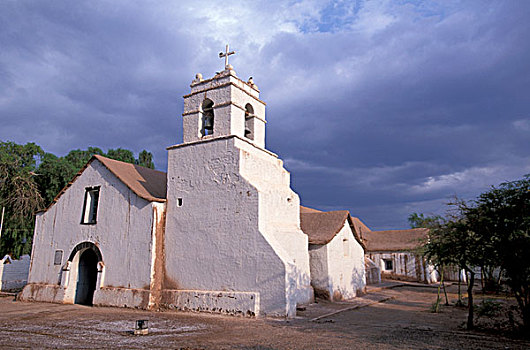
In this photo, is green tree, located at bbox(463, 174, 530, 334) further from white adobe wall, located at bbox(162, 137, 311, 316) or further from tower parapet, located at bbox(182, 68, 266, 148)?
tower parapet, located at bbox(182, 68, 266, 148)

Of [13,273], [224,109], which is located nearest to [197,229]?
[224,109]

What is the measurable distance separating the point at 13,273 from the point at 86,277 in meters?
10.7

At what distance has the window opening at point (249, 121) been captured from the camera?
16.3 metres

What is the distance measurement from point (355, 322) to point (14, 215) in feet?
84.5

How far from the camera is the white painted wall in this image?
16.9 meters

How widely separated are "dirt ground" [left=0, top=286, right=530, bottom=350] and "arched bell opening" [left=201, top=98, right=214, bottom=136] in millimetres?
7694

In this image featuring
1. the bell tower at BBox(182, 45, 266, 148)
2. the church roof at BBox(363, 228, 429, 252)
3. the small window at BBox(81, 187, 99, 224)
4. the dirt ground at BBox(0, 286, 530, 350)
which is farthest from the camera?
the church roof at BBox(363, 228, 429, 252)

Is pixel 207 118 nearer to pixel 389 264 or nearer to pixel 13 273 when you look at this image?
pixel 13 273

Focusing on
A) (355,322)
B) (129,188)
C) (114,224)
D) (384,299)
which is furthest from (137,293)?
(384,299)

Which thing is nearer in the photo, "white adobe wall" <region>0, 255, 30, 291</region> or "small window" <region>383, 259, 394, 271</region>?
"white adobe wall" <region>0, 255, 30, 291</region>

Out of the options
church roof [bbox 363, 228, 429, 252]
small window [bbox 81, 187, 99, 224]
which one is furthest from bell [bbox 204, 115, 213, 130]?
church roof [bbox 363, 228, 429, 252]

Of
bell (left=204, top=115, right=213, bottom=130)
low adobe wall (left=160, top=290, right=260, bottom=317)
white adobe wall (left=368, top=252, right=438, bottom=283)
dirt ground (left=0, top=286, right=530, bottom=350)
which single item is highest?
bell (left=204, top=115, right=213, bottom=130)

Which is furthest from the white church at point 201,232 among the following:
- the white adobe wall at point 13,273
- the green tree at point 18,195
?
the green tree at point 18,195

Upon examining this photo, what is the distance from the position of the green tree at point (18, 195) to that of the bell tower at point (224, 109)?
18004mm
